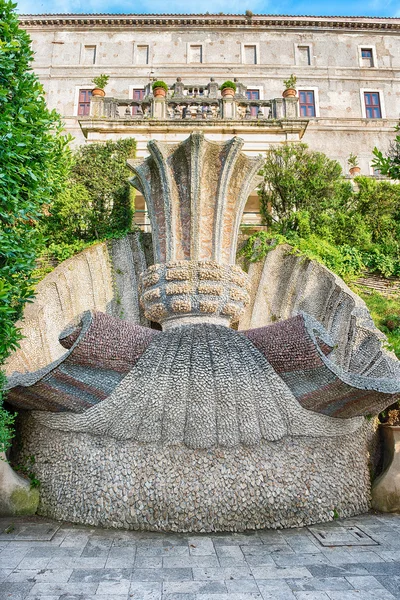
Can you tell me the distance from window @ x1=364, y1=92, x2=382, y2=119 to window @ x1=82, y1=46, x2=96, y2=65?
14.6 metres

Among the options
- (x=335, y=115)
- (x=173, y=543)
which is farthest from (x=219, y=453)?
(x=335, y=115)

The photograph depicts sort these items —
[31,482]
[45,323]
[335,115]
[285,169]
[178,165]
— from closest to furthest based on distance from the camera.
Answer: [31,482] < [45,323] < [178,165] < [285,169] < [335,115]

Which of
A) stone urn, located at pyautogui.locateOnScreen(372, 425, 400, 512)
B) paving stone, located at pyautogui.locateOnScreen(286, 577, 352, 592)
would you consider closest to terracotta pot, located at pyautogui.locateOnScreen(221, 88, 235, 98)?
stone urn, located at pyautogui.locateOnScreen(372, 425, 400, 512)

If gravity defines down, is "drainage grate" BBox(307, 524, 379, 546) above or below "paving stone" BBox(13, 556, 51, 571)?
above

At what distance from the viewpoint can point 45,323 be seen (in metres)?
6.21

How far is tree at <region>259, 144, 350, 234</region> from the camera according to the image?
403 inches

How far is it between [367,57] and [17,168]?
26.1 meters

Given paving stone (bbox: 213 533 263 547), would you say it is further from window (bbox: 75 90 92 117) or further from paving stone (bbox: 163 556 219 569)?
window (bbox: 75 90 92 117)

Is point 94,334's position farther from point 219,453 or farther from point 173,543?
point 173,543

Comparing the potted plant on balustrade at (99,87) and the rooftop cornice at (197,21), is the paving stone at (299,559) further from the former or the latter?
the rooftop cornice at (197,21)

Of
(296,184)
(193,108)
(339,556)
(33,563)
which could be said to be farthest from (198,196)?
(193,108)

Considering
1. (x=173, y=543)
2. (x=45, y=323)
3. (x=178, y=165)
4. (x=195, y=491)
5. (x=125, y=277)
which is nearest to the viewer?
(x=173, y=543)

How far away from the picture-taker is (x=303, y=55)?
2389 centimetres

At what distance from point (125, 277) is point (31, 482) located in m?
4.24
